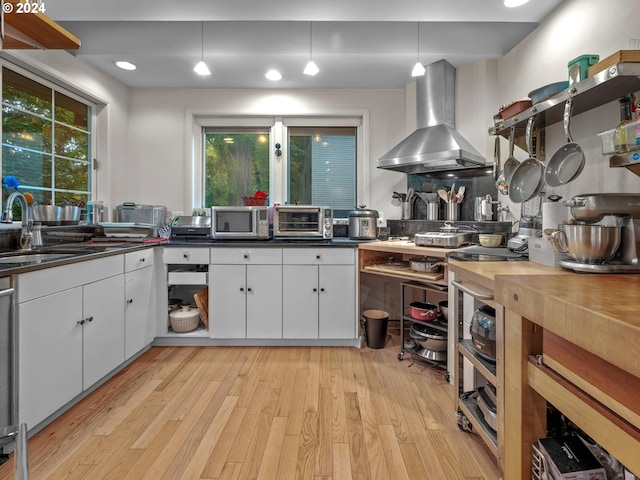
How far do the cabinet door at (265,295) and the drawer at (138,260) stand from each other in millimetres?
764

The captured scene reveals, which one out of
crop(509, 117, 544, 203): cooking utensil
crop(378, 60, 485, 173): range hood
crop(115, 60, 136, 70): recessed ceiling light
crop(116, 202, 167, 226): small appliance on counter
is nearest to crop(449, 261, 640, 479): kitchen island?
crop(509, 117, 544, 203): cooking utensil

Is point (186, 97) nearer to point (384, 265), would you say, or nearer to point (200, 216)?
point (200, 216)

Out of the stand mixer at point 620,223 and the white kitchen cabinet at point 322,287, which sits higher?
the stand mixer at point 620,223

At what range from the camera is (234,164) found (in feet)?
11.4

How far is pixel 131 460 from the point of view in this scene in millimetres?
1421

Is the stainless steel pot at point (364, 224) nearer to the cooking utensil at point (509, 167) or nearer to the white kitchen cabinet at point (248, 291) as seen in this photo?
Result: the white kitchen cabinet at point (248, 291)

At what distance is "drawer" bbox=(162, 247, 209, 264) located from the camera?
270 centimetres

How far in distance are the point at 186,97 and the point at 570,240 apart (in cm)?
344

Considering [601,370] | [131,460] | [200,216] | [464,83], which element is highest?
[464,83]

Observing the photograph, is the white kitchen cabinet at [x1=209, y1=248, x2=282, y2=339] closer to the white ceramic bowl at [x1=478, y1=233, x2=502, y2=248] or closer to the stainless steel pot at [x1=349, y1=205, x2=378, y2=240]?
the stainless steel pot at [x1=349, y1=205, x2=378, y2=240]

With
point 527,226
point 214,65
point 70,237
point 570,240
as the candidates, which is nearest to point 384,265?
point 527,226

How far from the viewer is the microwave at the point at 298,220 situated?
9.31 ft

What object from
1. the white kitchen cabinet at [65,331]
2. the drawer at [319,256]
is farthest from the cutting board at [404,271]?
the white kitchen cabinet at [65,331]

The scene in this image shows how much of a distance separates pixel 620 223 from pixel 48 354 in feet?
8.35
